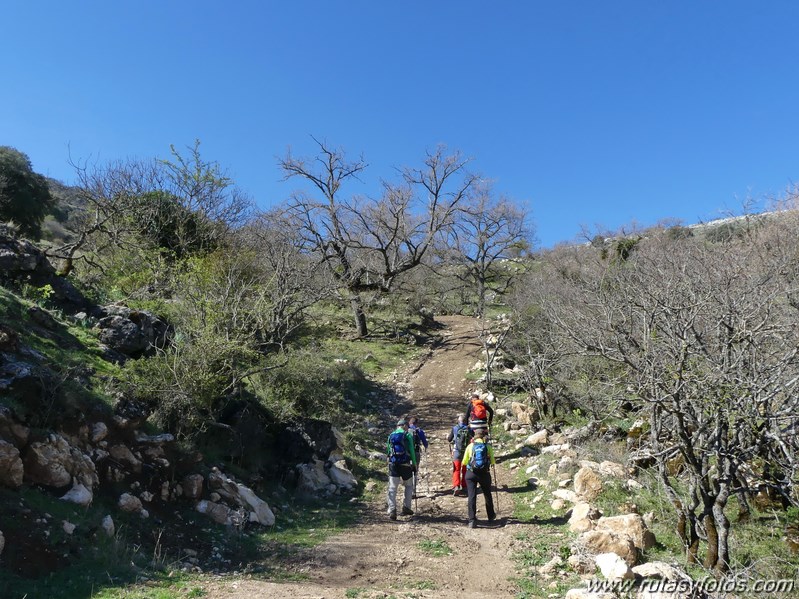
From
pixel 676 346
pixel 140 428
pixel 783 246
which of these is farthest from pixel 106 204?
pixel 783 246

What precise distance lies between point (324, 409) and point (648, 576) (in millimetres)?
8701

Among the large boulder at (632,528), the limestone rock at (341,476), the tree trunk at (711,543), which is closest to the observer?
the tree trunk at (711,543)

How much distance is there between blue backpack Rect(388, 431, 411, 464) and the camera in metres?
8.89

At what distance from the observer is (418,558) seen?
6805mm

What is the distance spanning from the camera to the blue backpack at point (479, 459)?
8.51 metres

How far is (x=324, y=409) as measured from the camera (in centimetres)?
1278

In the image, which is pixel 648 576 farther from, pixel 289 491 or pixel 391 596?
pixel 289 491

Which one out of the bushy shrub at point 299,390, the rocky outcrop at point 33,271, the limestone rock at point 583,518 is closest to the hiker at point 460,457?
the limestone rock at point 583,518

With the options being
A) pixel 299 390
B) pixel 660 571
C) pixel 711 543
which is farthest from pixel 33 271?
pixel 711 543

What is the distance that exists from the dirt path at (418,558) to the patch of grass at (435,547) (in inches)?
1.2

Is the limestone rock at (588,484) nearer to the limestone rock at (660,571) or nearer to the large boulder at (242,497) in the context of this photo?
the limestone rock at (660,571)

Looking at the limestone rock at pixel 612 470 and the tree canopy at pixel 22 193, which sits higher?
the tree canopy at pixel 22 193

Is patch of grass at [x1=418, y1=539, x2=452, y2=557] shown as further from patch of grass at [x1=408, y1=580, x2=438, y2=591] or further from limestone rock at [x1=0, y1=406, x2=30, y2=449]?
limestone rock at [x1=0, y1=406, x2=30, y2=449]

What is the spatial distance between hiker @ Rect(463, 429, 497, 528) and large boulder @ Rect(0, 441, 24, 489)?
19.7ft
